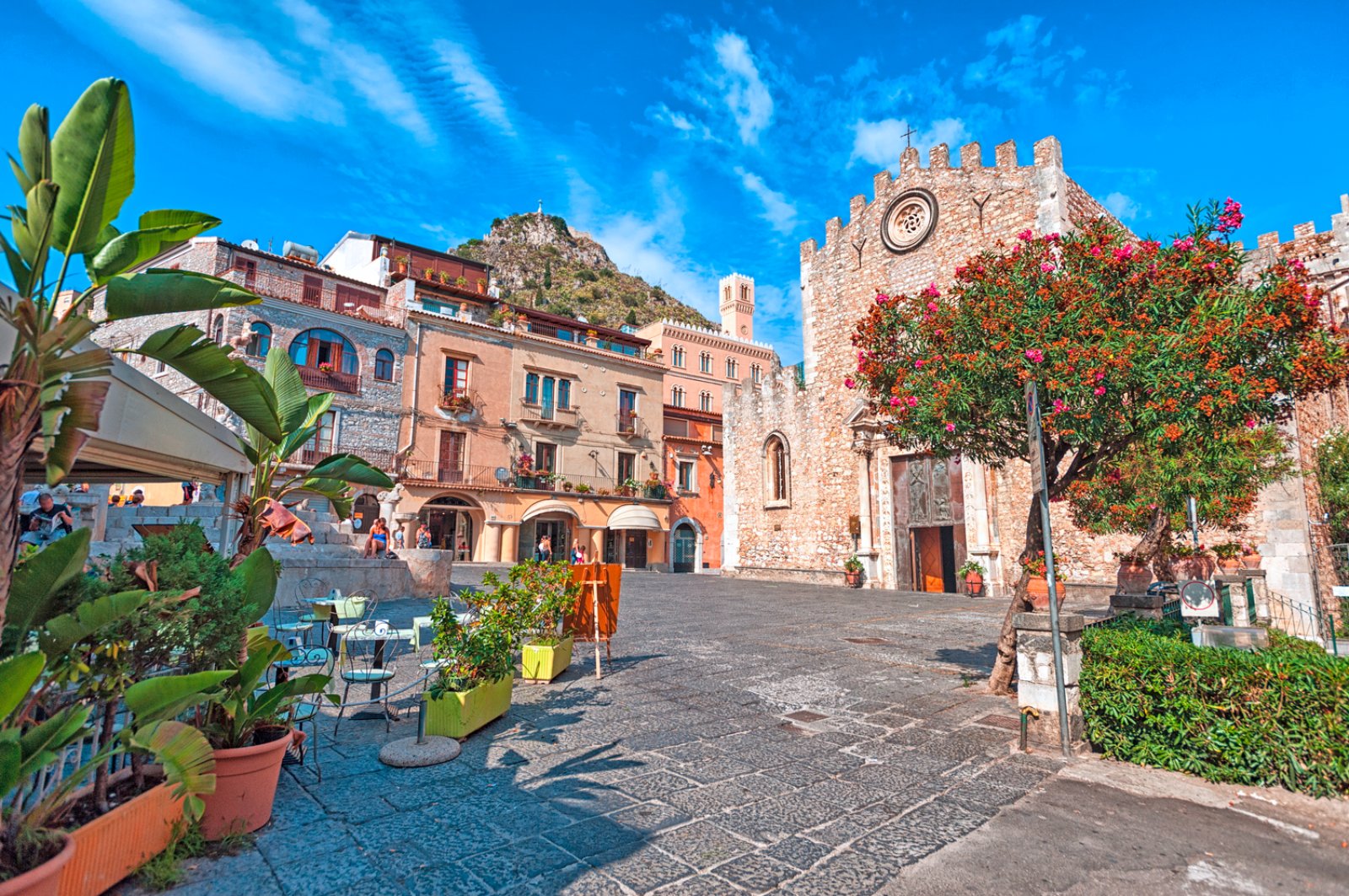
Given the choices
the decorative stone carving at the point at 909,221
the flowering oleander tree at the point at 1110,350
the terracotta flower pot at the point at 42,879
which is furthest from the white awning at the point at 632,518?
the terracotta flower pot at the point at 42,879

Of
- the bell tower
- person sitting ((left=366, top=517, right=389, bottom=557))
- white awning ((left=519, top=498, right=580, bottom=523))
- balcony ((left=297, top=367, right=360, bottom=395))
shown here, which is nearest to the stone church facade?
white awning ((left=519, top=498, right=580, bottom=523))

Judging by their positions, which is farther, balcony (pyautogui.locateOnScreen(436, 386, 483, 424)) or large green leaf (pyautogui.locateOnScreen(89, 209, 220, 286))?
balcony (pyautogui.locateOnScreen(436, 386, 483, 424))

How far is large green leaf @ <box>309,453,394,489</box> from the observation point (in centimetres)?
594

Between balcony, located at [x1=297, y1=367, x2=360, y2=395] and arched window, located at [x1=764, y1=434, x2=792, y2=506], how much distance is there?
16.9m

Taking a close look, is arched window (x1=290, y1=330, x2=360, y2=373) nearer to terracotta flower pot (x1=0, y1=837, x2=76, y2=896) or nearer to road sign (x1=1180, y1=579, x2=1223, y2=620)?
terracotta flower pot (x1=0, y1=837, x2=76, y2=896)

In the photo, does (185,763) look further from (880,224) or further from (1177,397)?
(880,224)

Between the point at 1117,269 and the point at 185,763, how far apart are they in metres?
7.45

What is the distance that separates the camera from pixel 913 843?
3633mm

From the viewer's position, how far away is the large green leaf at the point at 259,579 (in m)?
3.98

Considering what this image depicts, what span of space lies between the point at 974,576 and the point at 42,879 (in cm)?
1962

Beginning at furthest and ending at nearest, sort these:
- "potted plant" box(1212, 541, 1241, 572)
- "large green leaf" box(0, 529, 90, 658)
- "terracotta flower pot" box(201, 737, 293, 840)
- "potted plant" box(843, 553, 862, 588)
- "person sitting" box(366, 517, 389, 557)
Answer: "potted plant" box(843, 553, 862, 588)
"person sitting" box(366, 517, 389, 557)
"potted plant" box(1212, 541, 1241, 572)
"terracotta flower pot" box(201, 737, 293, 840)
"large green leaf" box(0, 529, 90, 658)

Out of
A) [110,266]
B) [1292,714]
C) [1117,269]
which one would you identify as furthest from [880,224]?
[110,266]

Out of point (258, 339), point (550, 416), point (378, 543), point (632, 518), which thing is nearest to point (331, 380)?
point (258, 339)

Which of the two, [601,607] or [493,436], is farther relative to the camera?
[493,436]
